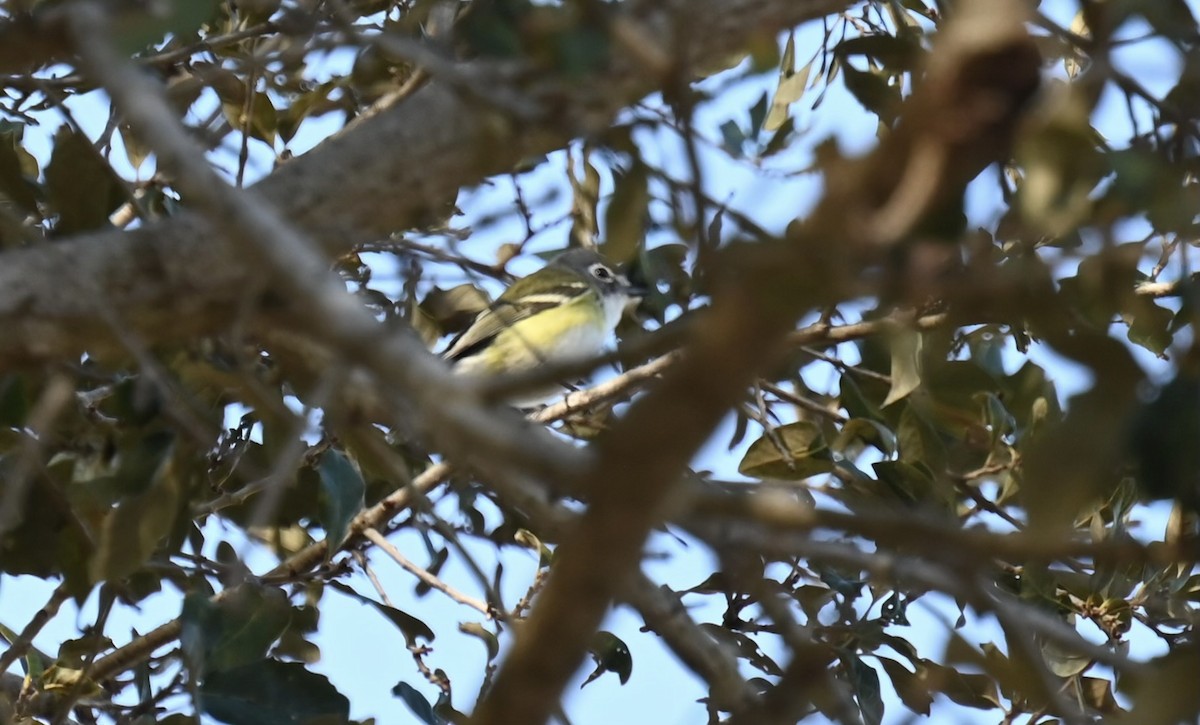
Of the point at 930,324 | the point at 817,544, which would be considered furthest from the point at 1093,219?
the point at 930,324

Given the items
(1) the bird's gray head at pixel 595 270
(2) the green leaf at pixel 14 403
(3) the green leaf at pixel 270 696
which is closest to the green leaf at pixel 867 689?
(3) the green leaf at pixel 270 696

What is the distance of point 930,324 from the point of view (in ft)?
9.38

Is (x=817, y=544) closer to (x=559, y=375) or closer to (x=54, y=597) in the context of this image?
(x=559, y=375)

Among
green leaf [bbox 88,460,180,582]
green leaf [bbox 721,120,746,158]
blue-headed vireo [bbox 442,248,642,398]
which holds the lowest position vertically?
green leaf [bbox 88,460,180,582]

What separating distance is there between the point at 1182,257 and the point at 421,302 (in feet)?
8.05

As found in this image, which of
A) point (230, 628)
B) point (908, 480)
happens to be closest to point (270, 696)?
point (230, 628)

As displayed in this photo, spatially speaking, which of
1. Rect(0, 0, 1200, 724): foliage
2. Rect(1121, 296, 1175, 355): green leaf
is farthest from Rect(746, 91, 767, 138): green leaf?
Rect(1121, 296, 1175, 355): green leaf

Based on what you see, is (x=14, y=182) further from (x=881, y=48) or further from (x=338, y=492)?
(x=881, y=48)

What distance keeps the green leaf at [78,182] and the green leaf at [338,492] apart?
0.65 m

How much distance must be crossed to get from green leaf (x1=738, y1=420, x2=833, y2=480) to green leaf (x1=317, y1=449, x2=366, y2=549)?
80 centimetres

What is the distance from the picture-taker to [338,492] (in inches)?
103

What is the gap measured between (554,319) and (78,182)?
182 inches

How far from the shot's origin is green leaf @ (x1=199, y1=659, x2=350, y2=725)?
2461mm

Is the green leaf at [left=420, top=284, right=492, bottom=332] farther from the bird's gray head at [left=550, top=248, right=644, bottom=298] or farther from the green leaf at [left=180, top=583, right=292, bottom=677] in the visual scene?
the bird's gray head at [left=550, top=248, right=644, bottom=298]
